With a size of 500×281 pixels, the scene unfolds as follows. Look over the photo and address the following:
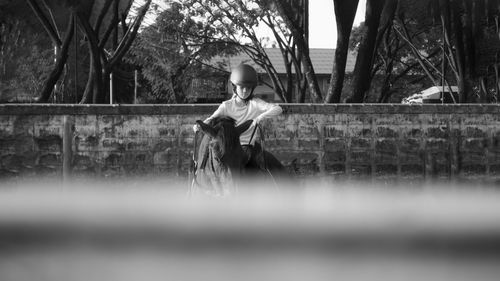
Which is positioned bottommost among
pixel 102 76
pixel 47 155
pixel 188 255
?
pixel 188 255

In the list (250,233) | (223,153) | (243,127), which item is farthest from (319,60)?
(223,153)

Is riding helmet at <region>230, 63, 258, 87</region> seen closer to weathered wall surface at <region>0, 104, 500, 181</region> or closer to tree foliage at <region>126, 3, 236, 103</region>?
weathered wall surface at <region>0, 104, 500, 181</region>

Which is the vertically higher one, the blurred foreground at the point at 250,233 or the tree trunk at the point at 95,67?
the tree trunk at the point at 95,67

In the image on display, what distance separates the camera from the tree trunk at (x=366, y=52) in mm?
19156

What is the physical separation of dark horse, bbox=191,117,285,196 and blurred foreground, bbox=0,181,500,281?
0.40 ft

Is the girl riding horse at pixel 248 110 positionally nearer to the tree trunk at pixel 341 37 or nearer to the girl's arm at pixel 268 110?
the girl's arm at pixel 268 110

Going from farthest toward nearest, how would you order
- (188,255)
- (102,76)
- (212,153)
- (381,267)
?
(102,76) < (188,255) < (381,267) < (212,153)

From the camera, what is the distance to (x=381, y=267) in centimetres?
739

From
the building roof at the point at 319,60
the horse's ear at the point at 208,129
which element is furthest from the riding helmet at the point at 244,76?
the building roof at the point at 319,60

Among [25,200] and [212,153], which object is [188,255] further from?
[25,200]

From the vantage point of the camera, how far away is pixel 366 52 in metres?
19.2

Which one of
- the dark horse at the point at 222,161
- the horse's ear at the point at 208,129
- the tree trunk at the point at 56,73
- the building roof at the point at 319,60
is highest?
the building roof at the point at 319,60

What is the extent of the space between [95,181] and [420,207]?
17.1ft

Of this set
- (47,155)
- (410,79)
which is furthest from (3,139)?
(410,79)
